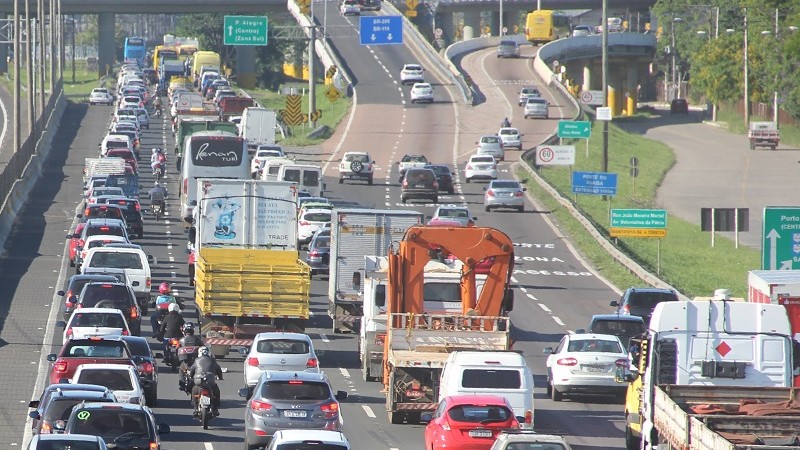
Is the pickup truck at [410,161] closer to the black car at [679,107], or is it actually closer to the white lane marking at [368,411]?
the white lane marking at [368,411]

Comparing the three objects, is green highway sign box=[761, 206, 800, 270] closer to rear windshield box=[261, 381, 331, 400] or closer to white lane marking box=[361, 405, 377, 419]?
white lane marking box=[361, 405, 377, 419]

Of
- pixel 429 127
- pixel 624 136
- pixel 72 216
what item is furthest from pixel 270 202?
pixel 624 136

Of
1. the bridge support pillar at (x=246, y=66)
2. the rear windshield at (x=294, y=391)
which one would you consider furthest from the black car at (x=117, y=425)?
the bridge support pillar at (x=246, y=66)

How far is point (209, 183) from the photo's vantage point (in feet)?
145

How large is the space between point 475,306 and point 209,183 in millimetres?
13053

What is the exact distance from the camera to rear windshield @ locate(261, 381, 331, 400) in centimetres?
2636

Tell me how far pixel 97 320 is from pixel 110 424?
1201cm

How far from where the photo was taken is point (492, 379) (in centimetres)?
2727

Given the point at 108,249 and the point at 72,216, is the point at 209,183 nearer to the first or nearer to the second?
the point at 108,249

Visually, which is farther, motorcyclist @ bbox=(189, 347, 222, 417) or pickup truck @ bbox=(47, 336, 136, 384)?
pickup truck @ bbox=(47, 336, 136, 384)

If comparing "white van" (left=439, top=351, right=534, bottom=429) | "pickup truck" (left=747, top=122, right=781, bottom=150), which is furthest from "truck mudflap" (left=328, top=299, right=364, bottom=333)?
"pickup truck" (left=747, top=122, right=781, bottom=150)

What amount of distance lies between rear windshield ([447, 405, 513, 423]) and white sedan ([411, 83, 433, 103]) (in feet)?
300

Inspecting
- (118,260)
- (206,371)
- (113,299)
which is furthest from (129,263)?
(206,371)

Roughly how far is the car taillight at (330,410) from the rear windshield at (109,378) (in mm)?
3327
